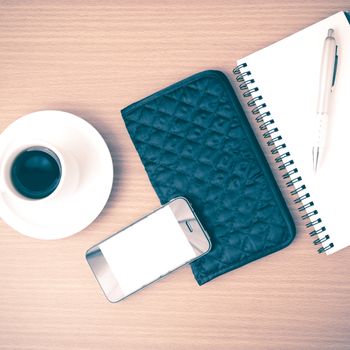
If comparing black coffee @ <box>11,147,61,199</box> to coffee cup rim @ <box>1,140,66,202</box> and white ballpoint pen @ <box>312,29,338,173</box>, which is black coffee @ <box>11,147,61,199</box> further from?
white ballpoint pen @ <box>312,29,338,173</box>

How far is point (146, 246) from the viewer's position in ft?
2.08

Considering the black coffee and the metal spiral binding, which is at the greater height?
the black coffee

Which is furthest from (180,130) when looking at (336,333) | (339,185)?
(336,333)

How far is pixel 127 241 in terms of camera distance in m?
0.63

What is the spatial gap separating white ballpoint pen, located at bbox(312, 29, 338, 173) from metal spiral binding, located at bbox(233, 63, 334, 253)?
44 millimetres

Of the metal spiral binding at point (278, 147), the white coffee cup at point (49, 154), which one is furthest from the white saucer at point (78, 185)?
the metal spiral binding at point (278, 147)

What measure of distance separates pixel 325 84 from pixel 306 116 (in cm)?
5

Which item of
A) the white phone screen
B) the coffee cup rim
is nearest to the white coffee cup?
the coffee cup rim

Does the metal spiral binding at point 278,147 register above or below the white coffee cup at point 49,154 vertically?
below

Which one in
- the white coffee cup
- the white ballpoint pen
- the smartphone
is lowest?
the smartphone

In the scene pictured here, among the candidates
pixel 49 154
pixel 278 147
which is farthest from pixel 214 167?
pixel 49 154

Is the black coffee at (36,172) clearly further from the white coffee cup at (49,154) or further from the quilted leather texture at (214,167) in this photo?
the quilted leather texture at (214,167)

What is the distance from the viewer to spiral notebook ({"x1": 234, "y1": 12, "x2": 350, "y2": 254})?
0.61 m

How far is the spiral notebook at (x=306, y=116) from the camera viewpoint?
0.61 m
